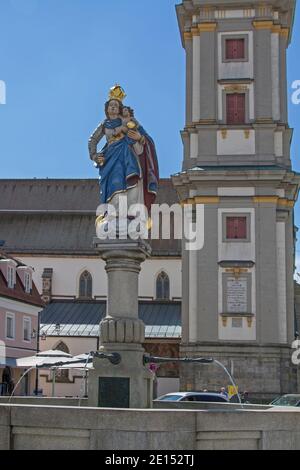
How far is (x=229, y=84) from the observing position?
40125mm

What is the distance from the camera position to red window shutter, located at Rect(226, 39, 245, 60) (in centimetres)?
4041

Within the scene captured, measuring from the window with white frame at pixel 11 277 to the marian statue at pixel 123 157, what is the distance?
2820 centimetres

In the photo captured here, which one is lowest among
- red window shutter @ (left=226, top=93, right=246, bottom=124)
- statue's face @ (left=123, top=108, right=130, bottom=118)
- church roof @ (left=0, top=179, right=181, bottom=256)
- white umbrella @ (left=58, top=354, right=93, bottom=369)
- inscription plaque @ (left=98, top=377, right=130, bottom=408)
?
inscription plaque @ (left=98, top=377, right=130, bottom=408)

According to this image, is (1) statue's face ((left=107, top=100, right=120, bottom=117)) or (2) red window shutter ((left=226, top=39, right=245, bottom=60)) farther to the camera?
(2) red window shutter ((left=226, top=39, right=245, bottom=60))

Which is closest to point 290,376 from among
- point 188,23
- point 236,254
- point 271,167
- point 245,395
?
point 245,395

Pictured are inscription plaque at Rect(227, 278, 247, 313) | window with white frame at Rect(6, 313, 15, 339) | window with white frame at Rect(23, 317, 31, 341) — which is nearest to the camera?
inscription plaque at Rect(227, 278, 247, 313)

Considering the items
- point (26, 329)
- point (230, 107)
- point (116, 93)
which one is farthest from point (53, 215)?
point (116, 93)

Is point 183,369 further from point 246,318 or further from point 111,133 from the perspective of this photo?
point 111,133

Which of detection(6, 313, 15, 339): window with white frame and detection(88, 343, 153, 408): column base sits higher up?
detection(6, 313, 15, 339): window with white frame

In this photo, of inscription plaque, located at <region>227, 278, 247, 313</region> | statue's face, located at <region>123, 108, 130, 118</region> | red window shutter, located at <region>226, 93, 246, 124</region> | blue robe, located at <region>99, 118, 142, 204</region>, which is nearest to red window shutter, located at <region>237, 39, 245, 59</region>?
red window shutter, located at <region>226, 93, 246, 124</region>

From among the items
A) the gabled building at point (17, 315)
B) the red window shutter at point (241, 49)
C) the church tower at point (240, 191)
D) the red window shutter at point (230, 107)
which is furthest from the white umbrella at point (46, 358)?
the red window shutter at point (241, 49)

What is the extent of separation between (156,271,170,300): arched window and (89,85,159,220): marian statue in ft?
129

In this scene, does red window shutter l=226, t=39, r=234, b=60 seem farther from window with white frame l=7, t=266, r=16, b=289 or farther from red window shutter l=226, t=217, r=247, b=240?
window with white frame l=7, t=266, r=16, b=289

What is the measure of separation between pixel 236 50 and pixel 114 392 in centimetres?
3149
